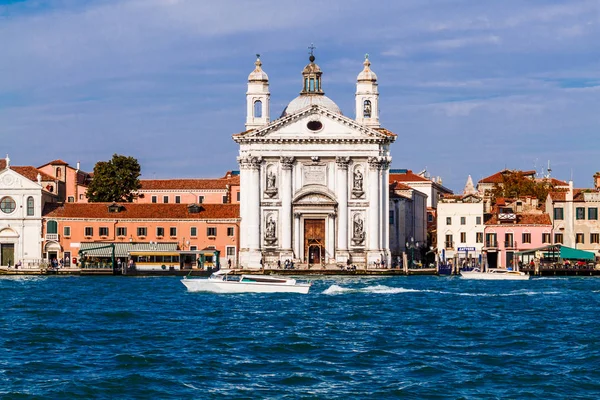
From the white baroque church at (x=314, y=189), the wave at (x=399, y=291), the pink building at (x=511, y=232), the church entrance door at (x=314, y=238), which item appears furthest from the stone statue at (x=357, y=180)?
the wave at (x=399, y=291)

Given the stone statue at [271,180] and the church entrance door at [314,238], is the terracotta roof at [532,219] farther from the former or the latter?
the stone statue at [271,180]

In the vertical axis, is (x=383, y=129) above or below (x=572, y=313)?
above

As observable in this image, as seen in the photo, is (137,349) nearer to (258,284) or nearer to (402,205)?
(258,284)

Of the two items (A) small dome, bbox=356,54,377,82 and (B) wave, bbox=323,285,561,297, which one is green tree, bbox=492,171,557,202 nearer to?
(A) small dome, bbox=356,54,377,82

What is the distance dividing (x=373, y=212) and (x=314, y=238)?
12.9 ft

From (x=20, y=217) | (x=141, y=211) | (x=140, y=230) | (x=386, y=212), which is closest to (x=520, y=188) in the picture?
(x=386, y=212)

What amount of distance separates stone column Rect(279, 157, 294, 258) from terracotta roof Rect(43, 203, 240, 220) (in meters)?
3.80

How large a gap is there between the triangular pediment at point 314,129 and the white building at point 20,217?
13.3 m

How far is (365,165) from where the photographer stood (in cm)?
7300

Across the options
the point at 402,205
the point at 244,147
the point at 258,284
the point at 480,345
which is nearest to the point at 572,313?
the point at 480,345

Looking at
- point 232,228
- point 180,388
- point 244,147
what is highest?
point 244,147

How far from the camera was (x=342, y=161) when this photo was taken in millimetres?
72688

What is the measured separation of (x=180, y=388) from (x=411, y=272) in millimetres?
47811

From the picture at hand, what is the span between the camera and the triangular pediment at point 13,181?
7525cm
